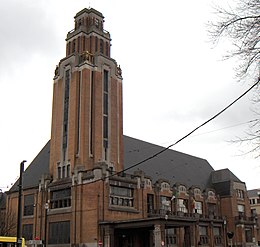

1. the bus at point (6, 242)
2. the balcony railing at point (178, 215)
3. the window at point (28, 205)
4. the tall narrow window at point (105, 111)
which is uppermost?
the tall narrow window at point (105, 111)

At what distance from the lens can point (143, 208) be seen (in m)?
53.2

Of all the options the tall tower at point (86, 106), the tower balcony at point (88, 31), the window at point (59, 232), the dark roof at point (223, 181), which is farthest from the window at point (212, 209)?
the tower balcony at point (88, 31)

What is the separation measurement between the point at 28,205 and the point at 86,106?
16.8 meters

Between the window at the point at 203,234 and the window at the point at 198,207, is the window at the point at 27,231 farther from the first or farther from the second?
the window at the point at 198,207

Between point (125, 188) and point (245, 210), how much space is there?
32367 millimetres

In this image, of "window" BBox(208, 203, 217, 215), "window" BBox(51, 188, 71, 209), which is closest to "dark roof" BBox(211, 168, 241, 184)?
"window" BBox(208, 203, 217, 215)

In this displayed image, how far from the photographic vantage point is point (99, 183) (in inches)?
1900

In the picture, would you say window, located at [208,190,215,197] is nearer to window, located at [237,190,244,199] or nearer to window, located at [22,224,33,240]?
window, located at [237,190,244,199]

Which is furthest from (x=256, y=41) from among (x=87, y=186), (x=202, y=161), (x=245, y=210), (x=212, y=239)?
(x=202, y=161)

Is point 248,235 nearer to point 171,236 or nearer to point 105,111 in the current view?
point 171,236

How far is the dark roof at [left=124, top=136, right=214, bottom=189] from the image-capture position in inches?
2507

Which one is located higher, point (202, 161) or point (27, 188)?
point (202, 161)

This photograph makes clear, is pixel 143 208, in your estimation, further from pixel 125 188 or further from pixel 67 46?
pixel 67 46

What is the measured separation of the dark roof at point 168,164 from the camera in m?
63.7
